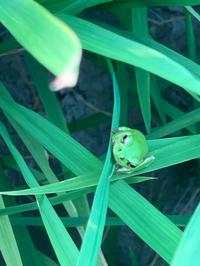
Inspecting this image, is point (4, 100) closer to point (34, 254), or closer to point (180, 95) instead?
point (34, 254)

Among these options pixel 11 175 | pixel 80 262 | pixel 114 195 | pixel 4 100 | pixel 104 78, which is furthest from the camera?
pixel 104 78

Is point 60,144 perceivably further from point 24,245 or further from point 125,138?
point 24,245

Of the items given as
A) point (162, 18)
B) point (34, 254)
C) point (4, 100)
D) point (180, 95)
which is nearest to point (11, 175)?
point (34, 254)

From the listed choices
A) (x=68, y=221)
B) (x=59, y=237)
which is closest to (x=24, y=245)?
(x=68, y=221)

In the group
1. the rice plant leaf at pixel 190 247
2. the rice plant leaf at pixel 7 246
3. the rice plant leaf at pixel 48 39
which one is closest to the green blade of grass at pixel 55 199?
the rice plant leaf at pixel 7 246

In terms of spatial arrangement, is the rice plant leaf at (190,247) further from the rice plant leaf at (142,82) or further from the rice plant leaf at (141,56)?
the rice plant leaf at (142,82)

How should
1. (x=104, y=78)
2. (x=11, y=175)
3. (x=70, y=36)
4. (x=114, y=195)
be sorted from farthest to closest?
1. (x=104, y=78)
2. (x=11, y=175)
3. (x=114, y=195)
4. (x=70, y=36)
